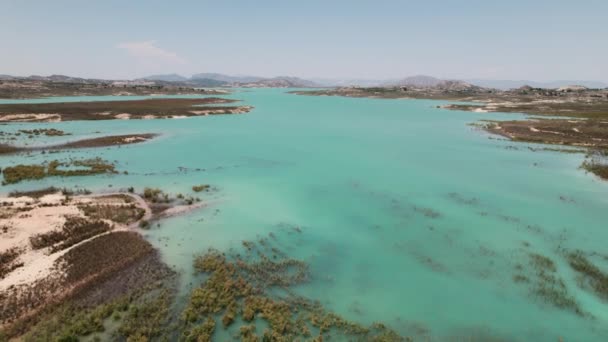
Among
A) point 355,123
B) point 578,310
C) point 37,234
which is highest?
point 355,123

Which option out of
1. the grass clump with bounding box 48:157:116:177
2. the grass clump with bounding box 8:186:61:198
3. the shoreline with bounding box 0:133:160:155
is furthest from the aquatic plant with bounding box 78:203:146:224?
the shoreline with bounding box 0:133:160:155

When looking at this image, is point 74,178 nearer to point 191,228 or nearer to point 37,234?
point 37,234

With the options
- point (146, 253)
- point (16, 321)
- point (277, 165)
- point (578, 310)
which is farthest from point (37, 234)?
point (578, 310)

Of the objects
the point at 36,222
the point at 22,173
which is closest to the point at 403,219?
the point at 36,222

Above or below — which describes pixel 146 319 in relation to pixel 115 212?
below

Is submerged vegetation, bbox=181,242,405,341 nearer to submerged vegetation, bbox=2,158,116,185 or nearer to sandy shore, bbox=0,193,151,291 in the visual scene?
sandy shore, bbox=0,193,151,291

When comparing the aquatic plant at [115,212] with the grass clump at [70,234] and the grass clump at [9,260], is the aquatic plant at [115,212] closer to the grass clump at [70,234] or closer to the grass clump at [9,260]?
the grass clump at [70,234]

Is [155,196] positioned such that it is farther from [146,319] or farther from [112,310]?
[146,319]

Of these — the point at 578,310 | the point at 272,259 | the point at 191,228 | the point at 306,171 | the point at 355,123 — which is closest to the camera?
the point at 578,310
